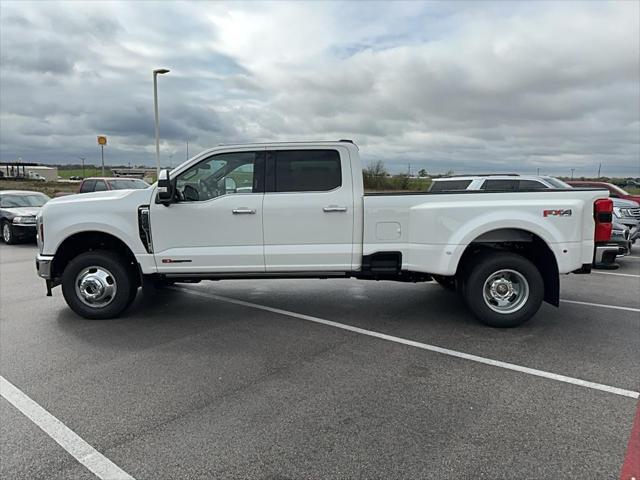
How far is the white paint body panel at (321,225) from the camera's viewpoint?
5.12m

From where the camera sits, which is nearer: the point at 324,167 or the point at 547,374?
the point at 547,374

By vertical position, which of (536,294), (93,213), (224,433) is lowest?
(224,433)

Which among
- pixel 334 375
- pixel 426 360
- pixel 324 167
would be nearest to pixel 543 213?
pixel 426 360

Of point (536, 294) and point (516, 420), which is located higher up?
point (536, 294)

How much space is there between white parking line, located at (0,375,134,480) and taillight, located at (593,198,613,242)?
204 inches

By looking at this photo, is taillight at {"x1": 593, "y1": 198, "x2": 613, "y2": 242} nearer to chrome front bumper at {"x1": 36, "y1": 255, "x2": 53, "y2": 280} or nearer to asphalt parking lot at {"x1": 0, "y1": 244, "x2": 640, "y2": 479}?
asphalt parking lot at {"x1": 0, "y1": 244, "x2": 640, "y2": 479}

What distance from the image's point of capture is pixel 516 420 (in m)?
3.27

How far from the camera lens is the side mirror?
5.18 meters

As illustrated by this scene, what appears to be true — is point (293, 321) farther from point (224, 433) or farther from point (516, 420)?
point (516, 420)

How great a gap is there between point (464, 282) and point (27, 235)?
12.9 metres

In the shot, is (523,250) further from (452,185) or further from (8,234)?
(8,234)

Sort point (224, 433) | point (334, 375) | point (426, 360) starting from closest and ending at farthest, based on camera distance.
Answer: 1. point (224, 433)
2. point (334, 375)
3. point (426, 360)

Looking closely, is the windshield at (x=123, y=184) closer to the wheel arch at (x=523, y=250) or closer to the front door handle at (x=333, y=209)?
the front door handle at (x=333, y=209)

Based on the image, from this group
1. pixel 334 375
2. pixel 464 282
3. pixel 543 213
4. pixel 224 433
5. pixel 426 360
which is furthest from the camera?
pixel 464 282
